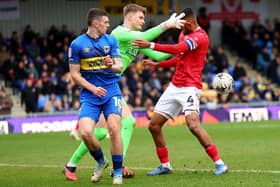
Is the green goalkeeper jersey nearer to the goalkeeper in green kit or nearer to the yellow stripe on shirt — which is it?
the goalkeeper in green kit

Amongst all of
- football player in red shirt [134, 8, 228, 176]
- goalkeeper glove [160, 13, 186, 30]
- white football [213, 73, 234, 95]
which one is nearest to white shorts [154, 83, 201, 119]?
football player in red shirt [134, 8, 228, 176]

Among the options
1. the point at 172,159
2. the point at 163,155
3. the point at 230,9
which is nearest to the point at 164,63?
the point at 163,155

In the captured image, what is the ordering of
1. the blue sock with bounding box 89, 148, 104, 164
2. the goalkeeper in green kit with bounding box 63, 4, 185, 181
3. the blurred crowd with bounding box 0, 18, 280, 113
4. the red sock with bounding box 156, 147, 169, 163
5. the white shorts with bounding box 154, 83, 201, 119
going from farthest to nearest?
the blurred crowd with bounding box 0, 18, 280, 113 < the red sock with bounding box 156, 147, 169, 163 < the white shorts with bounding box 154, 83, 201, 119 < the goalkeeper in green kit with bounding box 63, 4, 185, 181 < the blue sock with bounding box 89, 148, 104, 164

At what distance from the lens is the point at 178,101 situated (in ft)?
41.0

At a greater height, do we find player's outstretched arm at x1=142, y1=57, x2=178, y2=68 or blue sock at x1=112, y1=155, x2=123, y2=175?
player's outstretched arm at x1=142, y1=57, x2=178, y2=68

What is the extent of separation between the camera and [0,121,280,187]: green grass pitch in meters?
11.4

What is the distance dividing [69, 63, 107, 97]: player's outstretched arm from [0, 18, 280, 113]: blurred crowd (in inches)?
678

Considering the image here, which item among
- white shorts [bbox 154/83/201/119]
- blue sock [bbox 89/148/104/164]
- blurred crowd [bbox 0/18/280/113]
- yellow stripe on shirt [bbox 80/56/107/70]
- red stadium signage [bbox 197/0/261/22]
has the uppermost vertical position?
yellow stripe on shirt [bbox 80/56/107/70]

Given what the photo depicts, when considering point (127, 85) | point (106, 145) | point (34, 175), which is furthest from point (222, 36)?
point (34, 175)

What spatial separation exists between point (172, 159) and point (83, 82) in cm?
416

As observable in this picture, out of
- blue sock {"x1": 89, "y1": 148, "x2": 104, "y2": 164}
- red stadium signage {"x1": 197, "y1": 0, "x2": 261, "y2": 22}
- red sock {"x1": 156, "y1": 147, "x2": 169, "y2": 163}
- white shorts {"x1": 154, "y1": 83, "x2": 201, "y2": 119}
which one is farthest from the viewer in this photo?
red stadium signage {"x1": 197, "y1": 0, "x2": 261, "y2": 22}

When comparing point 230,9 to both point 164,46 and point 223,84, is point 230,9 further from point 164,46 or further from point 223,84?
point 164,46

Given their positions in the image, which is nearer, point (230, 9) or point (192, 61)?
point (192, 61)

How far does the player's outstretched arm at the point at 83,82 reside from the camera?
11.3m
